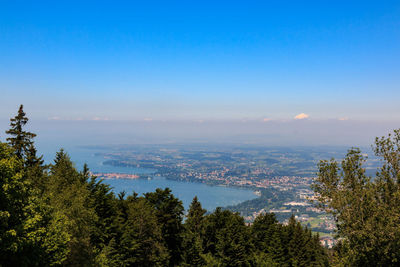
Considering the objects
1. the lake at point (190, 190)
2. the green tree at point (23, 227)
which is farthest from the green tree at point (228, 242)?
the lake at point (190, 190)

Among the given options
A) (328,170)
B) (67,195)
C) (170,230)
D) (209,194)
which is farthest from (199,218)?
(209,194)

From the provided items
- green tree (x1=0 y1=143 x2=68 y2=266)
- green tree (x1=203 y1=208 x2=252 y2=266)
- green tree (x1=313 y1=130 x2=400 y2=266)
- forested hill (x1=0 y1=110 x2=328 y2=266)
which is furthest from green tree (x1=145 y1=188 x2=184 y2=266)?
green tree (x1=313 y1=130 x2=400 y2=266)

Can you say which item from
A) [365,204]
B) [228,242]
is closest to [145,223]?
[228,242]

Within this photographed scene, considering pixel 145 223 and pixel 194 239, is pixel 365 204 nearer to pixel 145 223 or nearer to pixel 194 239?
pixel 145 223

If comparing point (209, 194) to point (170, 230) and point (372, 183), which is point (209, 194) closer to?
point (170, 230)

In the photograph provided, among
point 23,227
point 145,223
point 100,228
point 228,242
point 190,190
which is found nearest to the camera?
point 23,227

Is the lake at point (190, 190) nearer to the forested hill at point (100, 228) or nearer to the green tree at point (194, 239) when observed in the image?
the forested hill at point (100, 228)

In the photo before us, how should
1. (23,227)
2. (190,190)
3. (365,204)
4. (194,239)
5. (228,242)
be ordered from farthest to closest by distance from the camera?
(190,190) < (228,242) < (194,239) < (365,204) < (23,227)
